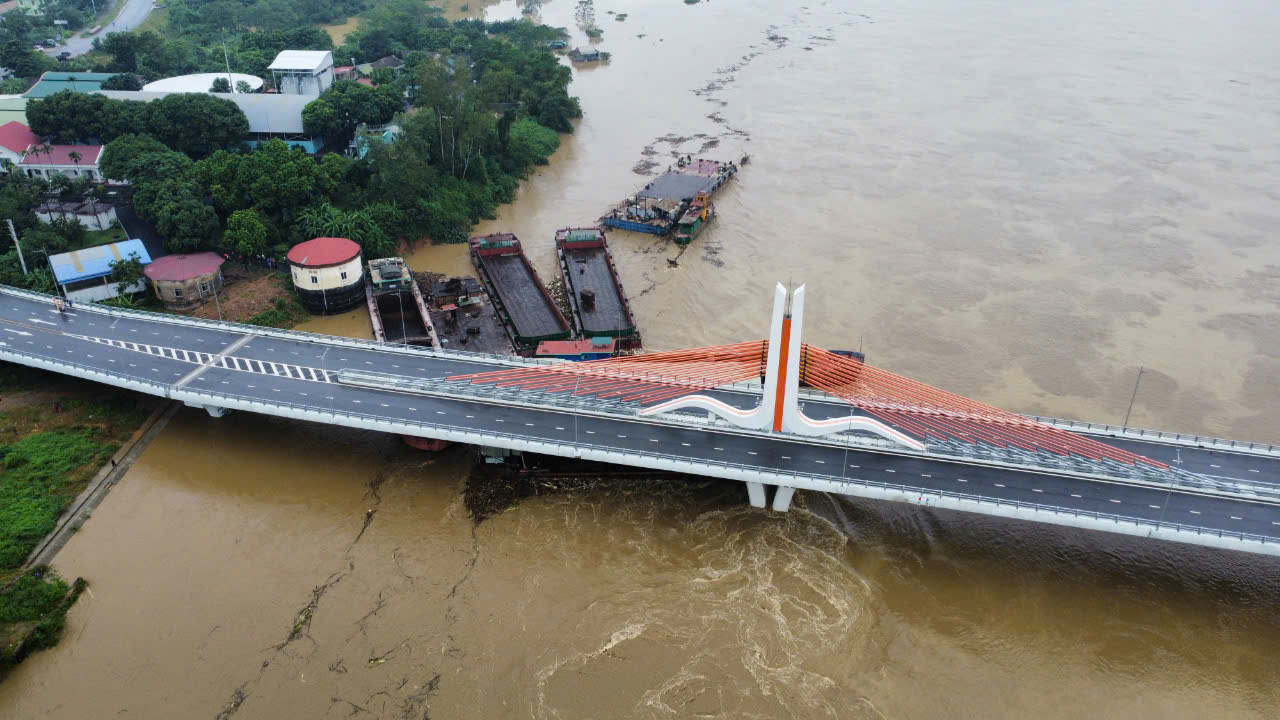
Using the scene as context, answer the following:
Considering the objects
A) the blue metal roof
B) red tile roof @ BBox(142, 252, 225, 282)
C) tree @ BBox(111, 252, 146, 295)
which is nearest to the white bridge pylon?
red tile roof @ BBox(142, 252, 225, 282)

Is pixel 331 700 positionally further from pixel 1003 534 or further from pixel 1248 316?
pixel 1248 316

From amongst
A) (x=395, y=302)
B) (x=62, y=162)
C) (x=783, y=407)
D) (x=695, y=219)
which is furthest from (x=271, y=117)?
(x=783, y=407)

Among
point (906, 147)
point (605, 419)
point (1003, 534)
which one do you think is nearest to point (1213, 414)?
point (1003, 534)

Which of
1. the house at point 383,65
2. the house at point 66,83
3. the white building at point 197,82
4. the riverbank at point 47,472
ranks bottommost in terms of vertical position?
the riverbank at point 47,472

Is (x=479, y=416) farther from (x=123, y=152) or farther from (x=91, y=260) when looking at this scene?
(x=123, y=152)

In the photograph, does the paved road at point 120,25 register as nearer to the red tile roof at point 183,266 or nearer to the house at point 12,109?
the house at point 12,109

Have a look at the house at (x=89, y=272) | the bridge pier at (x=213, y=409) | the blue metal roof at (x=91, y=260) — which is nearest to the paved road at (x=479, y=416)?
the bridge pier at (x=213, y=409)
